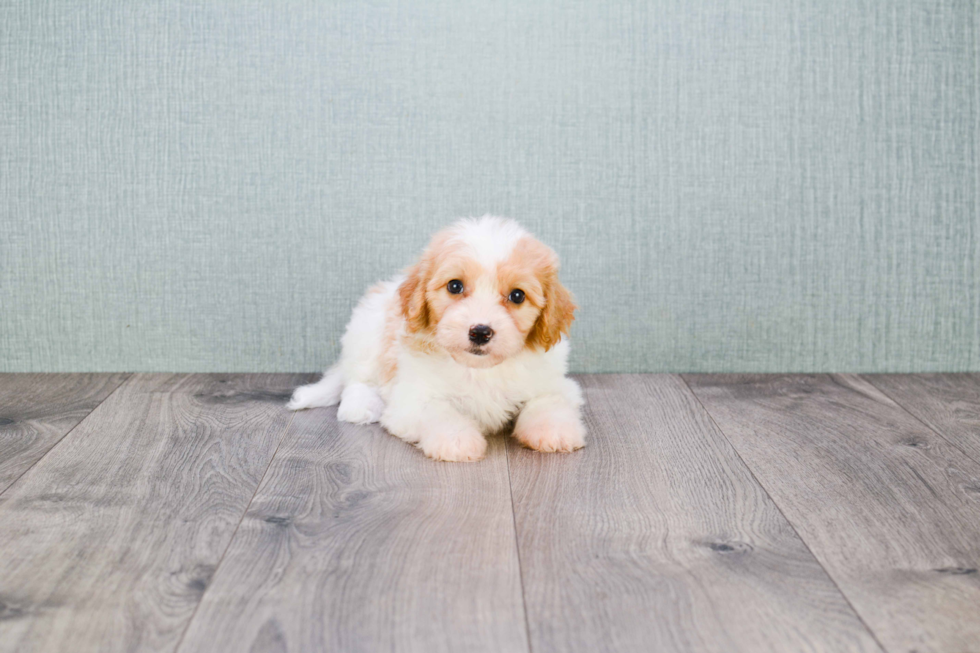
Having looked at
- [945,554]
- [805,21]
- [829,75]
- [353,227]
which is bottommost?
[945,554]

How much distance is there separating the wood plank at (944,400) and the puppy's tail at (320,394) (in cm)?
162

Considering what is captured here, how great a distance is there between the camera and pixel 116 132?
102 inches

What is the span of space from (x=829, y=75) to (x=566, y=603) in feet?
6.72

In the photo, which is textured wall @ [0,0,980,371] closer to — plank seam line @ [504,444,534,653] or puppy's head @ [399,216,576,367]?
puppy's head @ [399,216,576,367]

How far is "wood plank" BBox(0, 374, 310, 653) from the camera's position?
47.9 inches

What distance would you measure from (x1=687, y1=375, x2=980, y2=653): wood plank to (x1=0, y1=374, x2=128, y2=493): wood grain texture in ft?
5.34

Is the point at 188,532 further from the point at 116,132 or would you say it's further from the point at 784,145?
the point at 784,145

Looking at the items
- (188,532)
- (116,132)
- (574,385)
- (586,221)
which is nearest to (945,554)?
(574,385)

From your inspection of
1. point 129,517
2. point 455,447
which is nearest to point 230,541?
point 129,517

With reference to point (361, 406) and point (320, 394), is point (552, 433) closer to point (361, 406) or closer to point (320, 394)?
point (361, 406)

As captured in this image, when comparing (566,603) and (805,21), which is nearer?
(566,603)

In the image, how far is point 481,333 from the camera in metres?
1.85

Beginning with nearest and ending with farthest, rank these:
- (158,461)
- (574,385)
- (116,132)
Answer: (158,461) → (574,385) → (116,132)

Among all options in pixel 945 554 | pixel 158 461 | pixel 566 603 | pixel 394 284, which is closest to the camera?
pixel 566 603
